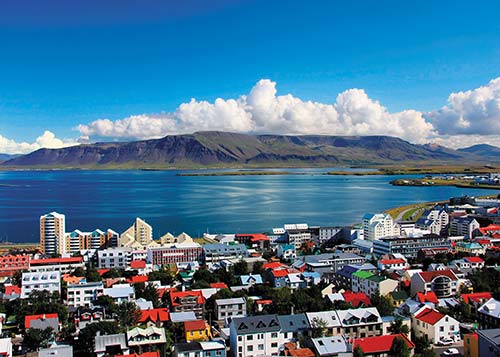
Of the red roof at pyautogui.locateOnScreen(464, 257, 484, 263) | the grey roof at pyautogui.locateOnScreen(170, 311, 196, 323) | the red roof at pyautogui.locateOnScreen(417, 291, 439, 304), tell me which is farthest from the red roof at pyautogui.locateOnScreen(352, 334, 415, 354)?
the red roof at pyautogui.locateOnScreen(464, 257, 484, 263)

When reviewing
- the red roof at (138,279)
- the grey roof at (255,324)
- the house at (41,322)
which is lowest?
the red roof at (138,279)

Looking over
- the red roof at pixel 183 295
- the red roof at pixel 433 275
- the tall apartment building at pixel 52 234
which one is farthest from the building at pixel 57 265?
the red roof at pixel 433 275

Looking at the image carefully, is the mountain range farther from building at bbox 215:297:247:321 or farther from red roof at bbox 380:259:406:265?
building at bbox 215:297:247:321

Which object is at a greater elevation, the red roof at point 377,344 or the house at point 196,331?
the red roof at point 377,344

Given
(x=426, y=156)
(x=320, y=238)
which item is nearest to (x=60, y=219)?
(x=320, y=238)

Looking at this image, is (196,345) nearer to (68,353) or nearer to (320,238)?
(68,353)

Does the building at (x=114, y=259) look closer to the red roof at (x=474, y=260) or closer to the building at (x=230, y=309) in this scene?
the building at (x=230, y=309)
